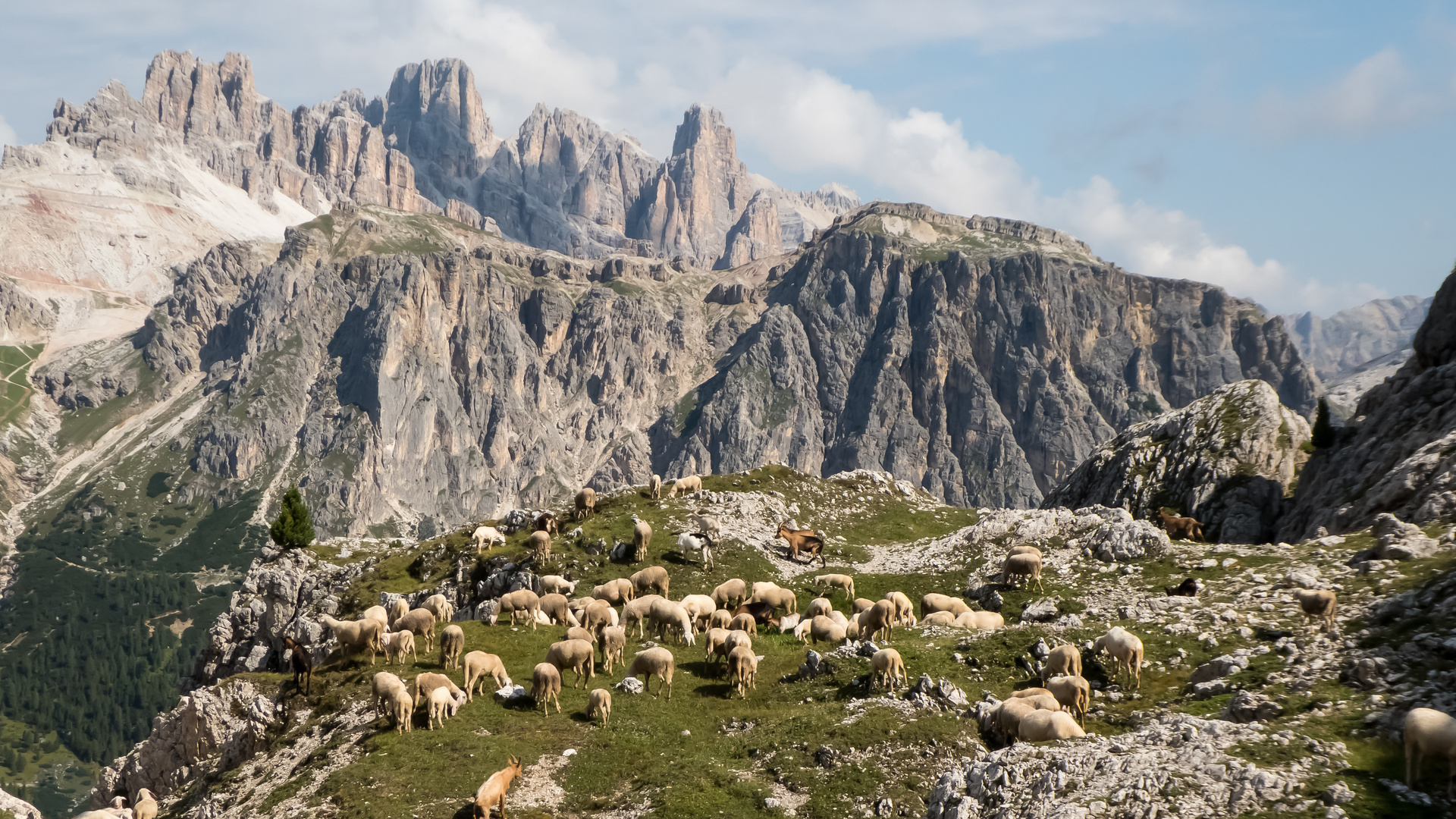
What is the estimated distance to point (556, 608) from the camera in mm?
45219

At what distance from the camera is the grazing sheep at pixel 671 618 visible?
40.8 m

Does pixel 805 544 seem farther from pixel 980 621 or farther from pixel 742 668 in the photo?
pixel 742 668

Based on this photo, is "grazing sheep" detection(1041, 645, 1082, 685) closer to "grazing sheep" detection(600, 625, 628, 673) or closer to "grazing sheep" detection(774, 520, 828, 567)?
"grazing sheep" detection(600, 625, 628, 673)

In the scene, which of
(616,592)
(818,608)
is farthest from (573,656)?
(818,608)

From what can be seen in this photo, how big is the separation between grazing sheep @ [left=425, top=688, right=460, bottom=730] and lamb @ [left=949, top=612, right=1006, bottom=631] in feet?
74.7

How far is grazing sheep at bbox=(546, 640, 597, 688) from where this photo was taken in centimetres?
3416

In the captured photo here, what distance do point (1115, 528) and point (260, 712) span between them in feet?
148

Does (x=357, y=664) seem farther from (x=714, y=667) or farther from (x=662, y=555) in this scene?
(x=662, y=555)

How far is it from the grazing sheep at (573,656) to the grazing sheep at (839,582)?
784 inches

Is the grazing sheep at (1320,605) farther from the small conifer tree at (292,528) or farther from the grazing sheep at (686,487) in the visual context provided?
the small conifer tree at (292,528)

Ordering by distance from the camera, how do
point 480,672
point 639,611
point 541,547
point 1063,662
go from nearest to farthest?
point 1063,662, point 480,672, point 639,611, point 541,547

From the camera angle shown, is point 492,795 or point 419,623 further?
point 419,623

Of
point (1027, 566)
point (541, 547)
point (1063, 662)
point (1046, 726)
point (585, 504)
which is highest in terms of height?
point (585, 504)

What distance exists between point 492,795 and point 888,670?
14.6 m
